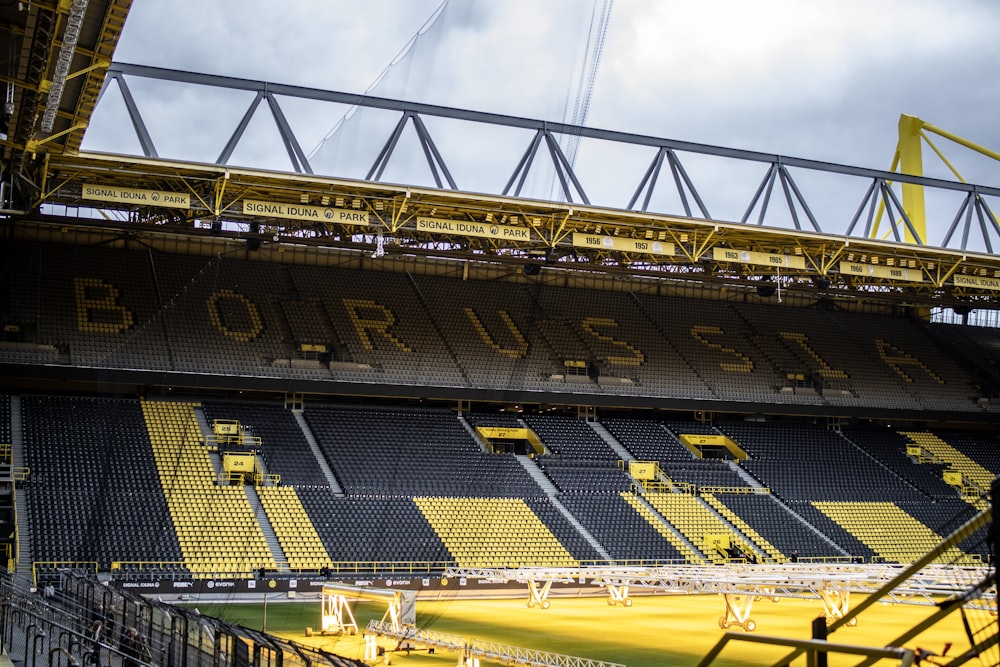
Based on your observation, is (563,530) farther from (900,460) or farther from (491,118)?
(900,460)

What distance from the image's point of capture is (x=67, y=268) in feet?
130

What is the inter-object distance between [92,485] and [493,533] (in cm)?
1274

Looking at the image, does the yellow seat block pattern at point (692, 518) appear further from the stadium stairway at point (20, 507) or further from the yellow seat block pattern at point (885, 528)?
the stadium stairway at point (20, 507)

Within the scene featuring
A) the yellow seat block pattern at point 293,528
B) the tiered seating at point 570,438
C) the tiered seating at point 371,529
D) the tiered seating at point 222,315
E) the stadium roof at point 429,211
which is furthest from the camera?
the tiered seating at point 570,438

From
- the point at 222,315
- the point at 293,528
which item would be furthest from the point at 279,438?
the point at 222,315

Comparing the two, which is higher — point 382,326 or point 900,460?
point 382,326

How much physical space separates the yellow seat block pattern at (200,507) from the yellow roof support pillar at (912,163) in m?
32.2

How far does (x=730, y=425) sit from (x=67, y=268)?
28.5 m

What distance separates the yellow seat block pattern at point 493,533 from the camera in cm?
3388

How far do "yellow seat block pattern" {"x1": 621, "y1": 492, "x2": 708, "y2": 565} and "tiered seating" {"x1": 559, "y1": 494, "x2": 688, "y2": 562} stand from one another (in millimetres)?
102

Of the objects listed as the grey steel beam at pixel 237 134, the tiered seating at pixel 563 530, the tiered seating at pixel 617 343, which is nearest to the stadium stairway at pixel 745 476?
the tiered seating at pixel 617 343

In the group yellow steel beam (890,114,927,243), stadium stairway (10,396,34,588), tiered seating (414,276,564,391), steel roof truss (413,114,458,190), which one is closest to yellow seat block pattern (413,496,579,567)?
tiered seating (414,276,564,391)

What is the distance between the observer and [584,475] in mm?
40219

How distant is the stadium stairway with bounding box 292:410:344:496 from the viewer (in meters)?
35.8
